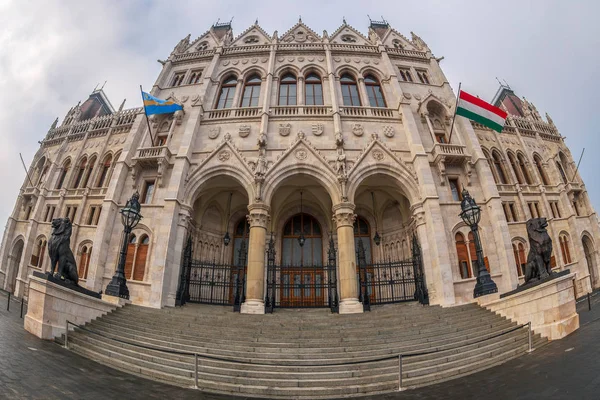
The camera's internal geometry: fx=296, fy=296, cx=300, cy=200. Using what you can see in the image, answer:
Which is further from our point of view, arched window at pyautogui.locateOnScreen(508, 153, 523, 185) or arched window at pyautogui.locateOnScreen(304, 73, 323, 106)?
arched window at pyautogui.locateOnScreen(508, 153, 523, 185)

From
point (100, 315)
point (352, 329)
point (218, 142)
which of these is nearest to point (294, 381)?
point (352, 329)

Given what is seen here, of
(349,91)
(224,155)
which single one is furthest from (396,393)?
(349,91)

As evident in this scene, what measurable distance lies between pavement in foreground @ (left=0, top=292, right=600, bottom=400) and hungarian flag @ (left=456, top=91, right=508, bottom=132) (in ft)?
36.0

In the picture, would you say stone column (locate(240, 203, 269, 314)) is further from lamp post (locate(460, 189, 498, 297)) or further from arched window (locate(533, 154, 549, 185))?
arched window (locate(533, 154, 549, 185))

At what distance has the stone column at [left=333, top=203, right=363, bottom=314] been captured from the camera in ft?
43.3

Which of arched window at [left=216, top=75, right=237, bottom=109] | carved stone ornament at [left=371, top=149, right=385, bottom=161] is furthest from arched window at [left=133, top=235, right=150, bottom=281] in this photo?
carved stone ornament at [left=371, top=149, right=385, bottom=161]

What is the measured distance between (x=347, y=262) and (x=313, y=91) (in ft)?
40.5

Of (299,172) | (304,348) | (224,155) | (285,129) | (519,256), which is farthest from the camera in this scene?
(285,129)

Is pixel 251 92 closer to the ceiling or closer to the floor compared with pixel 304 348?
closer to the ceiling

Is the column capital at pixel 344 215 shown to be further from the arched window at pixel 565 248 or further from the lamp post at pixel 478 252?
the arched window at pixel 565 248

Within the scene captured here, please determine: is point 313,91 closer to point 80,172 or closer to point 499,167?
point 499,167

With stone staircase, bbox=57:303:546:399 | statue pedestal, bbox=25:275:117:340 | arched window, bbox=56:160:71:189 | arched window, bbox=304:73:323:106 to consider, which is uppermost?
arched window, bbox=304:73:323:106

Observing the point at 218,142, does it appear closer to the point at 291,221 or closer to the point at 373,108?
the point at 291,221

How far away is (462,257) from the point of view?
601 inches
